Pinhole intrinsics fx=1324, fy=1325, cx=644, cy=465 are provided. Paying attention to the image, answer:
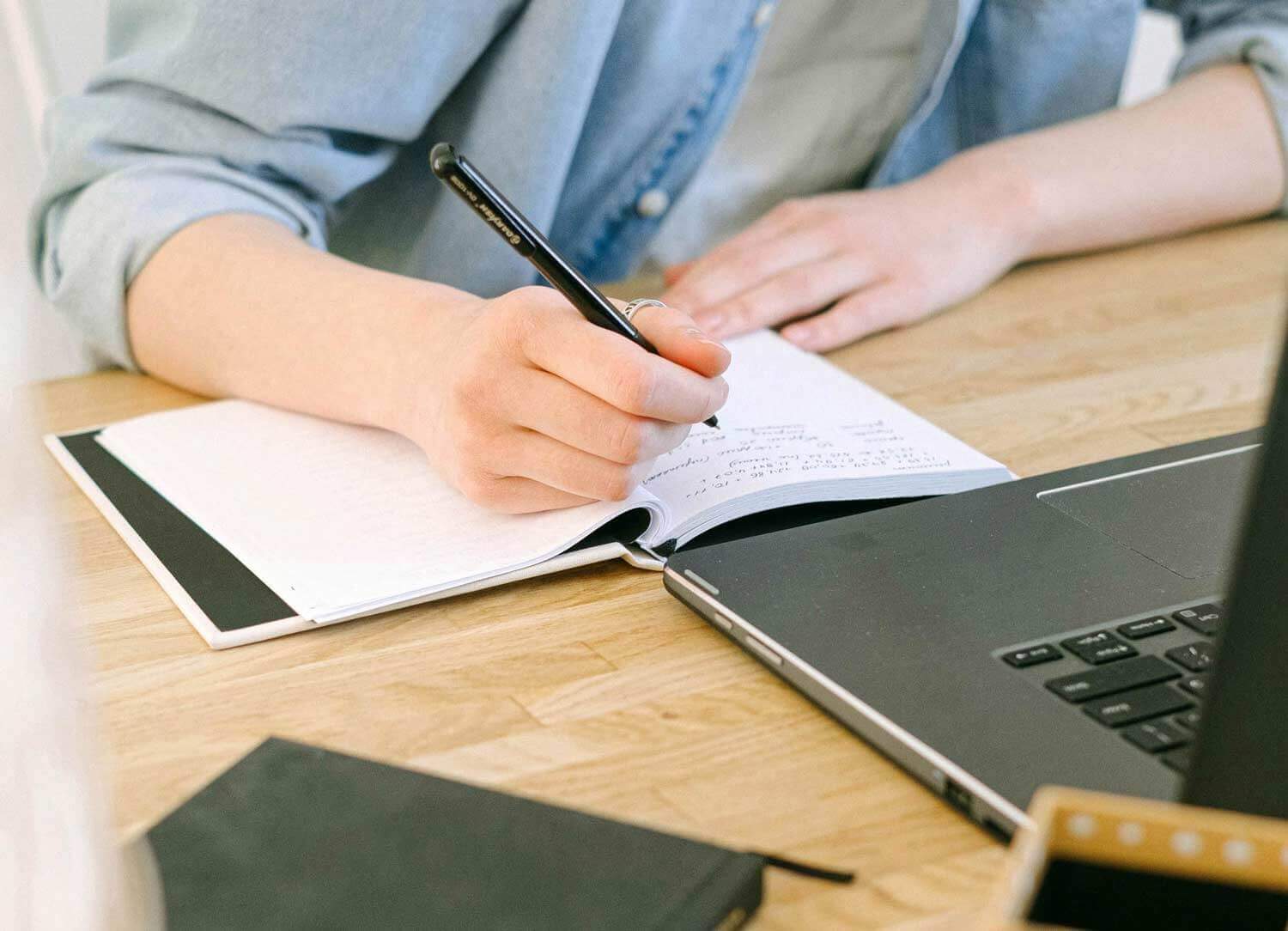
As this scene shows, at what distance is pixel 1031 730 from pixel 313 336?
1.41 feet

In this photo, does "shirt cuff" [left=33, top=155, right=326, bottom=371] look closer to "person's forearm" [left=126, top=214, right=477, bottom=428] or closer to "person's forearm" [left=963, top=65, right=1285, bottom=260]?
"person's forearm" [left=126, top=214, right=477, bottom=428]

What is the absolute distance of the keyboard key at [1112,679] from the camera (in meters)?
0.44

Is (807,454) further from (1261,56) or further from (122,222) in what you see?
(1261,56)

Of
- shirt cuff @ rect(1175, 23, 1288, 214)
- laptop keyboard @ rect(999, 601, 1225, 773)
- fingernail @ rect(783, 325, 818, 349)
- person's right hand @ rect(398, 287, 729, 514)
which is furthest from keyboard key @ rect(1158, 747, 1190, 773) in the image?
shirt cuff @ rect(1175, 23, 1288, 214)

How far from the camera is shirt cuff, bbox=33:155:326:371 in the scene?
791 mm

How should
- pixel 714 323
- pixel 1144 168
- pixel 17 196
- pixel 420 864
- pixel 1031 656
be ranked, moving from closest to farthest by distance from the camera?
pixel 17 196, pixel 420 864, pixel 1031 656, pixel 714 323, pixel 1144 168

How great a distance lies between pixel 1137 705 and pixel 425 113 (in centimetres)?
62

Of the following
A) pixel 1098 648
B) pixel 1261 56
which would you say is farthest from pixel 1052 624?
pixel 1261 56

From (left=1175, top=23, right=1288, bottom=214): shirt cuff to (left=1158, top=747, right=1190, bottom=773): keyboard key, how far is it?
825mm

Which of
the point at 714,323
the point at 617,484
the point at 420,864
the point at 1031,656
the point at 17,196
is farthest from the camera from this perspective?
the point at 714,323

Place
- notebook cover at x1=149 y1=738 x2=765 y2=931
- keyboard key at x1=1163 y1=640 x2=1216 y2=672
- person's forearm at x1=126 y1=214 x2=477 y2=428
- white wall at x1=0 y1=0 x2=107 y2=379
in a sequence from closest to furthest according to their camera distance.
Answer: white wall at x1=0 y1=0 x2=107 y2=379 < notebook cover at x1=149 y1=738 x2=765 y2=931 < keyboard key at x1=1163 y1=640 x2=1216 y2=672 < person's forearm at x1=126 y1=214 x2=477 y2=428

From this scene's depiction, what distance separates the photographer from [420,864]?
36 centimetres

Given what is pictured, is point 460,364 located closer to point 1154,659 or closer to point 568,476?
point 568,476

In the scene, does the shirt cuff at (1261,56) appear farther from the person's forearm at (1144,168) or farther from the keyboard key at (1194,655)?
the keyboard key at (1194,655)
